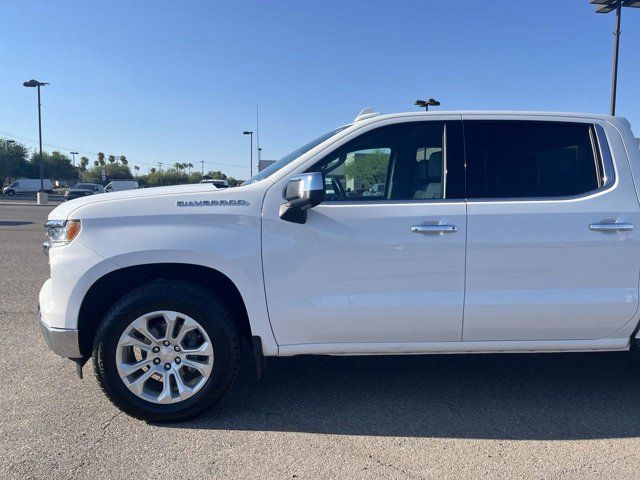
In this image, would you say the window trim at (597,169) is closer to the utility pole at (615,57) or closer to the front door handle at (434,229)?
the front door handle at (434,229)

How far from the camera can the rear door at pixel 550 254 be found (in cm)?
316

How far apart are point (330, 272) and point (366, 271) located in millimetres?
224

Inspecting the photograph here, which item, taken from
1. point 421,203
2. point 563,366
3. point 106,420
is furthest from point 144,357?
point 563,366

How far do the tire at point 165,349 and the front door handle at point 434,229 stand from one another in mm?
1289

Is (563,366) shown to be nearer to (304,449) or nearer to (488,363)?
(488,363)

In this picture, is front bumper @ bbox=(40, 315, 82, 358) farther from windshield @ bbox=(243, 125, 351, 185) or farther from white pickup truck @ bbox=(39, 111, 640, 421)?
windshield @ bbox=(243, 125, 351, 185)

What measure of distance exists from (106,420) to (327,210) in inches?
76.5


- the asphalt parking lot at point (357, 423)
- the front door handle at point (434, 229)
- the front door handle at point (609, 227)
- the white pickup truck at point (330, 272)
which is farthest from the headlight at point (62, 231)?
the front door handle at point (609, 227)

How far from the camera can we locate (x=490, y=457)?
283 centimetres

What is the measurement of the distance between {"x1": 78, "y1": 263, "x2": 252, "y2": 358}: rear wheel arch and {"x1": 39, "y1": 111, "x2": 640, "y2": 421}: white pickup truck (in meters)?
0.01

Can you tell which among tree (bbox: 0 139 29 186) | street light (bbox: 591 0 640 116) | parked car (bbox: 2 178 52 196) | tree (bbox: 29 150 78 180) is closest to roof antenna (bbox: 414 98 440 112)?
street light (bbox: 591 0 640 116)

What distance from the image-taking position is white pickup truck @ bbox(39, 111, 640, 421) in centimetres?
310

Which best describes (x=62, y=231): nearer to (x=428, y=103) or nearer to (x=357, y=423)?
(x=357, y=423)

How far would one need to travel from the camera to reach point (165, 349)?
3156 mm
